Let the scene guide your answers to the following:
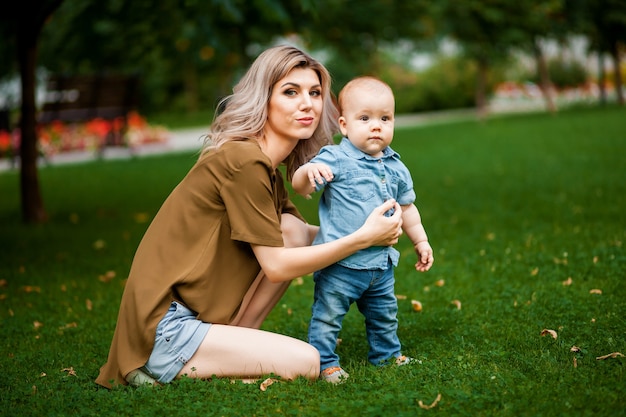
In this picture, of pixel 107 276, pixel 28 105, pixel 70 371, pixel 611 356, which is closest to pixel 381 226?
pixel 611 356

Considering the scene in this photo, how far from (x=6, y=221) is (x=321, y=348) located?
5.86 meters

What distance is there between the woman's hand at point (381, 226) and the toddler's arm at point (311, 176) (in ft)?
0.83

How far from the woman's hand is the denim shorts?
32.4 inches

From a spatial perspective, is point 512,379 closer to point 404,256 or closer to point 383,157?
point 383,157

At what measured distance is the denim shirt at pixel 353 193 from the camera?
11.5 ft

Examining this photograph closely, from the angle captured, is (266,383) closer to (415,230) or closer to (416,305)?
(415,230)

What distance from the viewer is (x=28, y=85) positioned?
25.8ft

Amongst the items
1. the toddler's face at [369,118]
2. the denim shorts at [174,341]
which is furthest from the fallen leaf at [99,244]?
the toddler's face at [369,118]

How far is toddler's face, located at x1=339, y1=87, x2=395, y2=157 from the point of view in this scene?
3506 millimetres

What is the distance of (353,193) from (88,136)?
44.3 ft

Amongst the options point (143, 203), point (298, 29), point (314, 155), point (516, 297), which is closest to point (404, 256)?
point (516, 297)

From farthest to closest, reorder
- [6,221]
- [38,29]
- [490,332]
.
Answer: [6,221] < [38,29] < [490,332]

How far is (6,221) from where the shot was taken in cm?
841

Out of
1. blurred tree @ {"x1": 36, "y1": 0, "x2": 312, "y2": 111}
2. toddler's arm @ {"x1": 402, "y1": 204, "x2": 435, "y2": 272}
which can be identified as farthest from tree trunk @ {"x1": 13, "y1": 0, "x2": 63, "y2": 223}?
toddler's arm @ {"x1": 402, "y1": 204, "x2": 435, "y2": 272}
